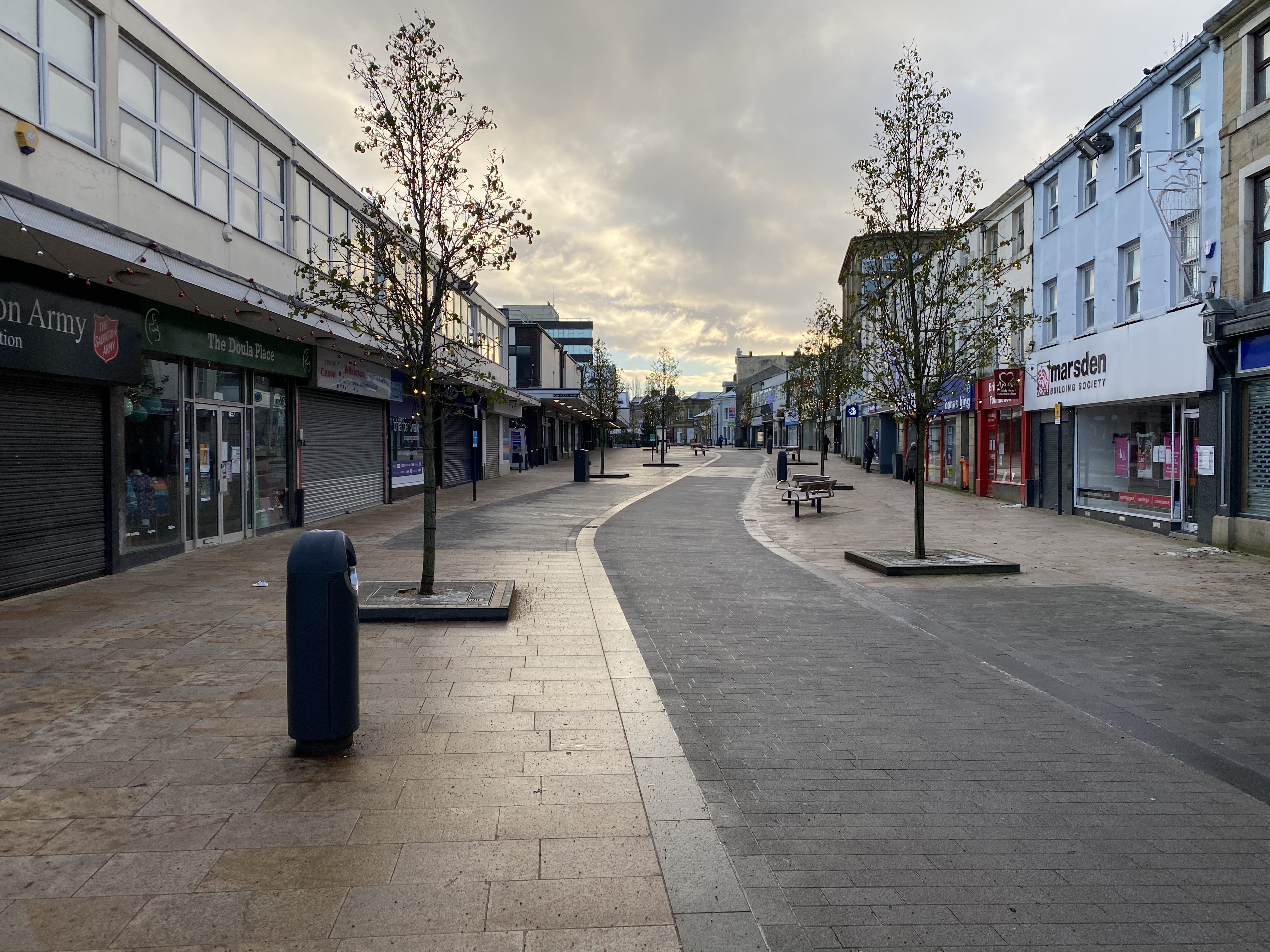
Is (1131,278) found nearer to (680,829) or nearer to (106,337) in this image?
(680,829)

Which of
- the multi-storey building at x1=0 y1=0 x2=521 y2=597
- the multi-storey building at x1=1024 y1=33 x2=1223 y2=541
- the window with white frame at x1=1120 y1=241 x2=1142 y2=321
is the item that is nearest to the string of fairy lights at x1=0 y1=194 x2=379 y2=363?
the multi-storey building at x1=0 y1=0 x2=521 y2=597

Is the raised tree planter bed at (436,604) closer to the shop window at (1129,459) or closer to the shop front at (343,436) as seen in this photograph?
the shop front at (343,436)

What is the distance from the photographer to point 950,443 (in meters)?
29.5

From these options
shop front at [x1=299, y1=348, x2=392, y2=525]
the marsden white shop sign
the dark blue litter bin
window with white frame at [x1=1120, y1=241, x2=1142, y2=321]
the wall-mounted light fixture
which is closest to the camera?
the dark blue litter bin

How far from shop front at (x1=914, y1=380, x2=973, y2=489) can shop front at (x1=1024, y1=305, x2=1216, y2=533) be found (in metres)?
4.44

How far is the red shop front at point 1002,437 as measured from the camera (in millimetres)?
22062

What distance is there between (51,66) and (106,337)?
110 inches

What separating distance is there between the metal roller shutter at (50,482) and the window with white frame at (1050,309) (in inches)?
769

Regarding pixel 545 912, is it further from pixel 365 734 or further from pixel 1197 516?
pixel 1197 516

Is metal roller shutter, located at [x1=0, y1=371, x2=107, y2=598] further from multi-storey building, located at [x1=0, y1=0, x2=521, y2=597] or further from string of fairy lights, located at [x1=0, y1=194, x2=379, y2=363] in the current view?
string of fairy lights, located at [x1=0, y1=194, x2=379, y2=363]

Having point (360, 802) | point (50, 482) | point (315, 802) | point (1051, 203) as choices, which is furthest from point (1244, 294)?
point (50, 482)

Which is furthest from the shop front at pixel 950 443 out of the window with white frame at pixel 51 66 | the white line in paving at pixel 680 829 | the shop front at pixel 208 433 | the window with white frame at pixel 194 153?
the window with white frame at pixel 51 66

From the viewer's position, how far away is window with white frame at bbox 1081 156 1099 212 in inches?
724

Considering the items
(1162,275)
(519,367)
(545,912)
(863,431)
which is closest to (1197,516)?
(1162,275)
